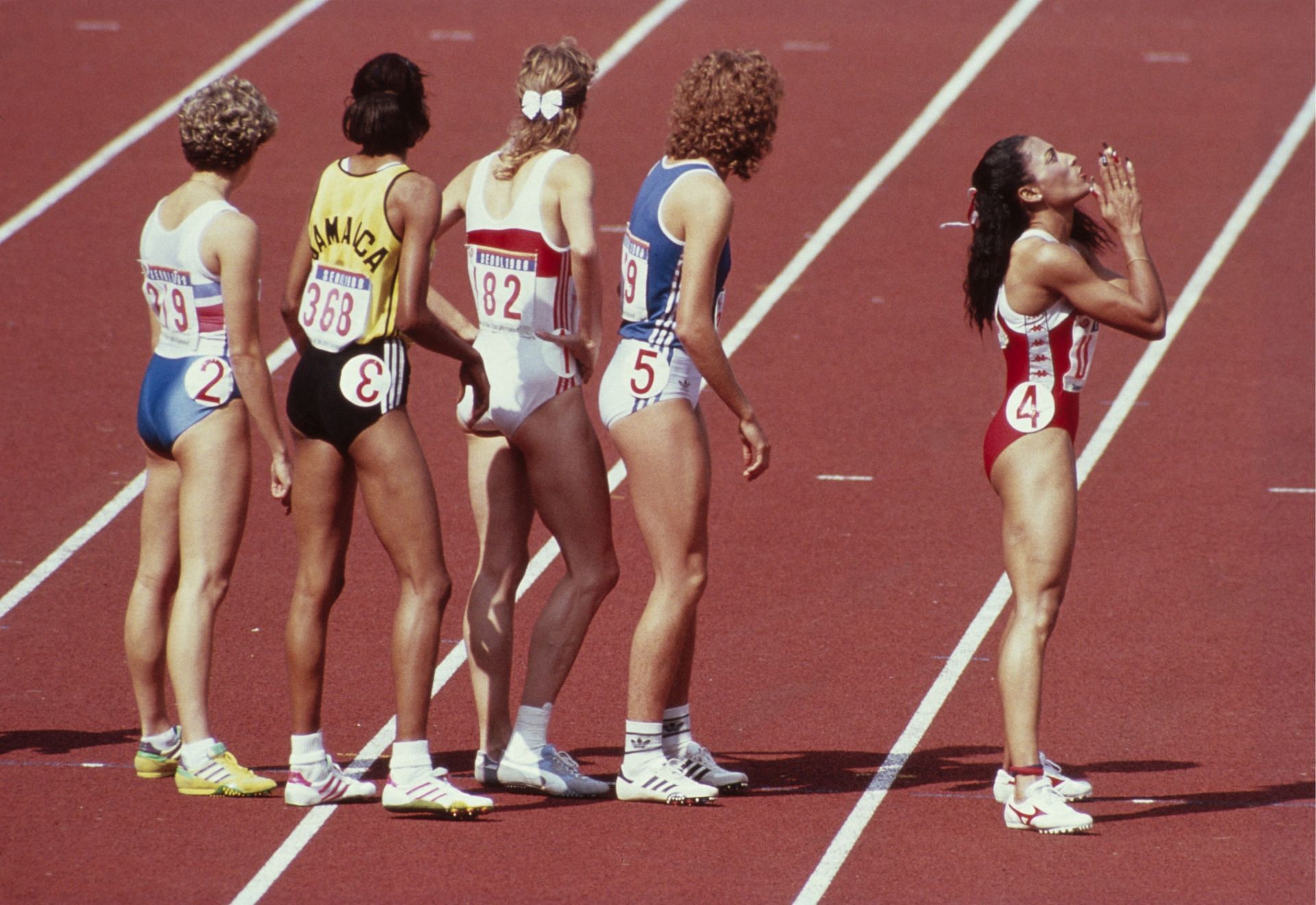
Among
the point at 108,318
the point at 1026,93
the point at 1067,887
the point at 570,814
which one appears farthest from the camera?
the point at 1026,93

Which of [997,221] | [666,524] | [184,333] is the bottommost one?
[666,524]

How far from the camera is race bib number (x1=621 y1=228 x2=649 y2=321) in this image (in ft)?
18.6

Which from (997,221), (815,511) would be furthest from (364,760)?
(815,511)

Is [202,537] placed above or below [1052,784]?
above

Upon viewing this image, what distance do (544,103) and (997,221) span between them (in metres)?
1.35

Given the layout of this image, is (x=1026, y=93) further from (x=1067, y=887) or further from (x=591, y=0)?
(x=1067, y=887)

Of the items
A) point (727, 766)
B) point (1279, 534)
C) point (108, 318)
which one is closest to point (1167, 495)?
point (1279, 534)

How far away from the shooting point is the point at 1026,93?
15.9m

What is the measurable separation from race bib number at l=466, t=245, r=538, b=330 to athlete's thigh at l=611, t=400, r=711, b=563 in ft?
1.41

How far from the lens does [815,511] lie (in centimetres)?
920

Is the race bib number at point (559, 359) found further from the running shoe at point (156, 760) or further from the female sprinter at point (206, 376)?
the running shoe at point (156, 760)

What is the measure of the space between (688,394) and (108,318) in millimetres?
6936

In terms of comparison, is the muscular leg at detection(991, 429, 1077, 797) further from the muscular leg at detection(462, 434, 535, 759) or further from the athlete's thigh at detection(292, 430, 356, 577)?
the athlete's thigh at detection(292, 430, 356, 577)

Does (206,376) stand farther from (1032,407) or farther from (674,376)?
(1032,407)
